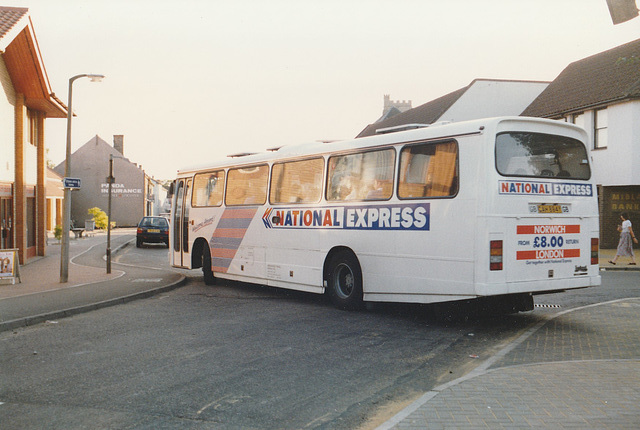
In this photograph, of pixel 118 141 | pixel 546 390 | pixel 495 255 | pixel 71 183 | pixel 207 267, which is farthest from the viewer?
pixel 118 141

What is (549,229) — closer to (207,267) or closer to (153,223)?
(207,267)

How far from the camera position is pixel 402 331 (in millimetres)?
9727

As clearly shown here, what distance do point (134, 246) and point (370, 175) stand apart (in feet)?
88.1

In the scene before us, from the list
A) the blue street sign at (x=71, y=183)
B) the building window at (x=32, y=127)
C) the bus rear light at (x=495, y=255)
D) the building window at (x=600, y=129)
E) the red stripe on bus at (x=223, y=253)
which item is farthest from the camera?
the building window at (x=600, y=129)

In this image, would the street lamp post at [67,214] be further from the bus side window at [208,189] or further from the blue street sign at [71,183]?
the bus side window at [208,189]

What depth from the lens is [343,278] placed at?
12047 mm

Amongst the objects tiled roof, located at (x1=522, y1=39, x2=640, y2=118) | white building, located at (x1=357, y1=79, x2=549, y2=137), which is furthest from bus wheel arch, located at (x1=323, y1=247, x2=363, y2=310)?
white building, located at (x1=357, y1=79, x2=549, y2=137)

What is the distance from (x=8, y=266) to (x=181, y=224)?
447 cm

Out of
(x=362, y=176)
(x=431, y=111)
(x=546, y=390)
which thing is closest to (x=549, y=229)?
(x=362, y=176)

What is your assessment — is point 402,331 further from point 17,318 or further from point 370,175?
point 17,318

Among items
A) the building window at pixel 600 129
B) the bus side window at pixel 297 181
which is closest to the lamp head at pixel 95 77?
the bus side window at pixel 297 181

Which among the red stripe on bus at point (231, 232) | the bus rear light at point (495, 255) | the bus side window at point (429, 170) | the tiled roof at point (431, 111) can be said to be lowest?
the bus rear light at point (495, 255)

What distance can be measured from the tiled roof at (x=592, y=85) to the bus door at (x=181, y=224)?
18.8 metres

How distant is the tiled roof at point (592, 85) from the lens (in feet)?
93.1
